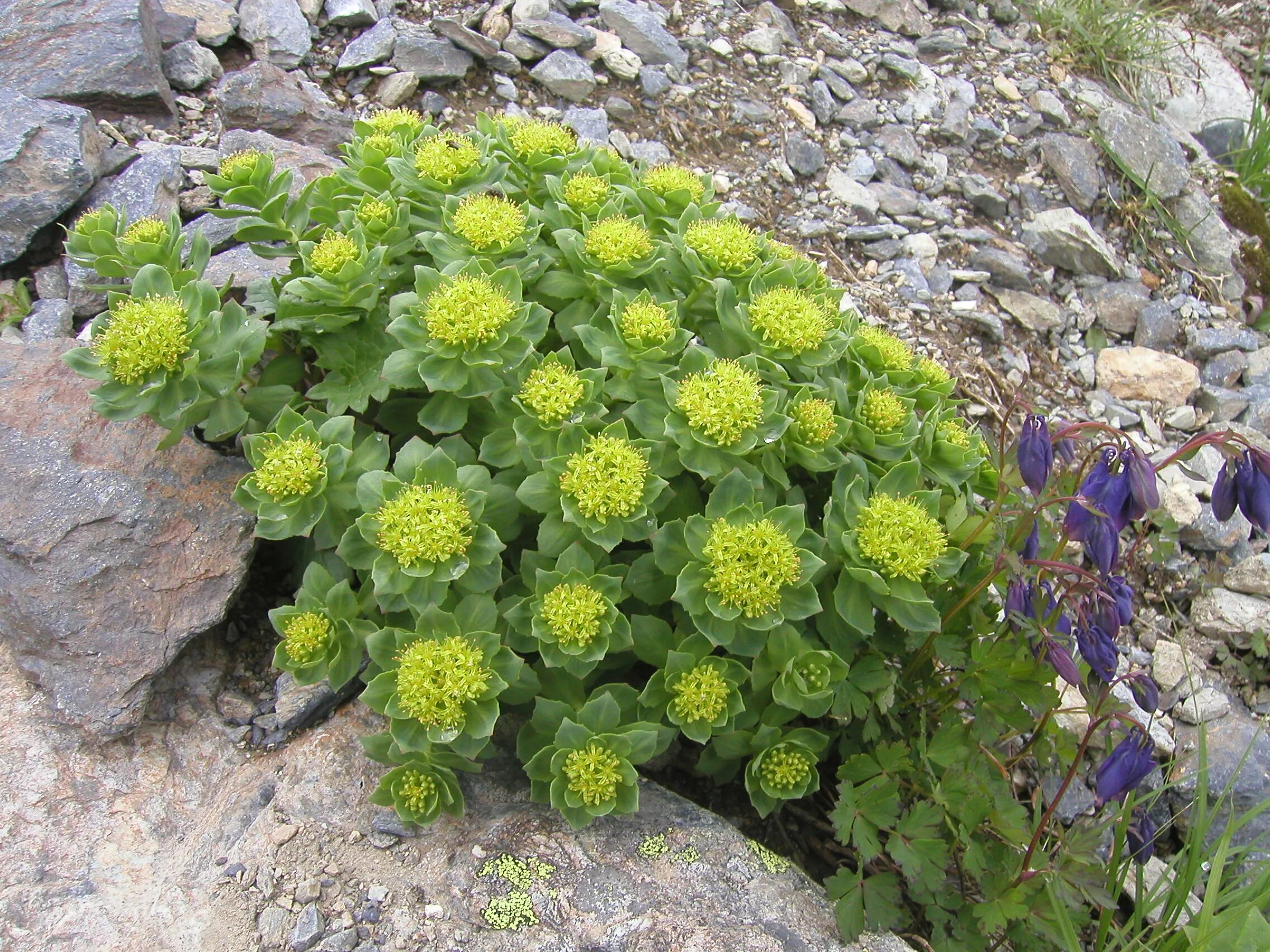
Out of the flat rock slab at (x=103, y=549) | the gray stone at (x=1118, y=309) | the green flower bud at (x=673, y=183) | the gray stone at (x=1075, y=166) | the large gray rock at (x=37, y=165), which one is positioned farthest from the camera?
the gray stone at (x=1075, y=166)

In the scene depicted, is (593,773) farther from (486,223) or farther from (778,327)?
(486,223)

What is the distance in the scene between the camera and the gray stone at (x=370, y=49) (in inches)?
260

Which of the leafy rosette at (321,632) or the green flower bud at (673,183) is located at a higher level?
the green flower bud at (673,183)

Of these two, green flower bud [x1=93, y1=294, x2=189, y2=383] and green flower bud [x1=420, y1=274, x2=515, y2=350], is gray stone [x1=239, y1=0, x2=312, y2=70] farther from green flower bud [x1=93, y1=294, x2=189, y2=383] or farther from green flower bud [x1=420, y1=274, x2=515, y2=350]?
green flower bud [x1=420, y1=274, x2=515, y2=350]

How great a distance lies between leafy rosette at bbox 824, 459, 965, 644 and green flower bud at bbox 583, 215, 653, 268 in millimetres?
1175

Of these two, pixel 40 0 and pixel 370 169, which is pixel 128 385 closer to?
pixel 370 169

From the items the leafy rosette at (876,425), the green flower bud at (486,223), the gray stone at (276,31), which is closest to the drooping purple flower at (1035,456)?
the leafy rosette at (876,425)

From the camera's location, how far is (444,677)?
3104 millimetres

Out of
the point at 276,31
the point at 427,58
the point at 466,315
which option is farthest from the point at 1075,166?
the point at 466,315

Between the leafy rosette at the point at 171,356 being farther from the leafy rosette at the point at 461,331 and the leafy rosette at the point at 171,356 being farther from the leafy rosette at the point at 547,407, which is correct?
the leafy rosette at the point at 547,407

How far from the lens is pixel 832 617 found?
3.60 m

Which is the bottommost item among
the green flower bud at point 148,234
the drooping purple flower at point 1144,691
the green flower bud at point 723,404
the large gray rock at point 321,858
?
the large gray rock at point 321,858

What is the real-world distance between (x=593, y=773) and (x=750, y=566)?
844 millimetres

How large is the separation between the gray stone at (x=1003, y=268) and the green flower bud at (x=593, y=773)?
5014 millimetres
